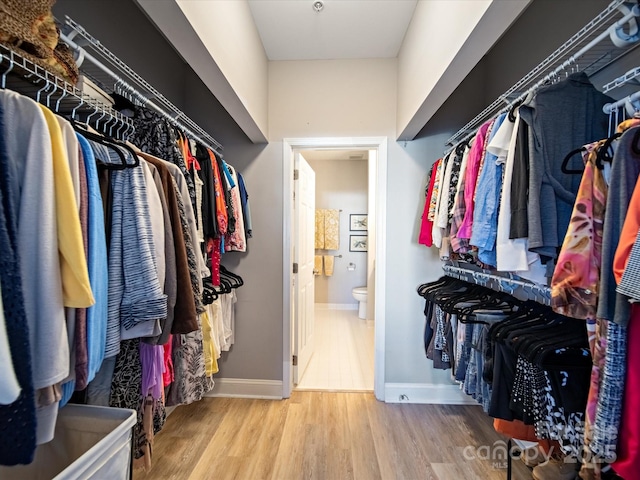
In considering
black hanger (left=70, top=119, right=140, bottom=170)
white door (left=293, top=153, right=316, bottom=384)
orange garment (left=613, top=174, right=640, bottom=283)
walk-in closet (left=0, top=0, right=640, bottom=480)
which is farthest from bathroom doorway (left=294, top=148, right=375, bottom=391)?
orange garment (left=613, top=174, right=640, bottom=283)

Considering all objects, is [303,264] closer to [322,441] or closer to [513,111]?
[322,441]

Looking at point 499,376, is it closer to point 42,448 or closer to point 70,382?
point 70,382

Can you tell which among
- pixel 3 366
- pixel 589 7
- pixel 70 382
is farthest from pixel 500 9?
pixel 70 382

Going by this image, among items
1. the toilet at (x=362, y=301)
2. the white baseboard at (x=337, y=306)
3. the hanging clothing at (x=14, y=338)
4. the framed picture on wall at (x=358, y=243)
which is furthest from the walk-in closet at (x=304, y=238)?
the framed picture on wall at (x=358, y=243)

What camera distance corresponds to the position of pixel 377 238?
2363 mm

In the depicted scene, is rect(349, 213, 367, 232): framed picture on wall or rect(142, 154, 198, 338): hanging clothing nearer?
rect(142, 154, 198, 338): hanging clothing

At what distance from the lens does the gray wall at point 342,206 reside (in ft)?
16.7

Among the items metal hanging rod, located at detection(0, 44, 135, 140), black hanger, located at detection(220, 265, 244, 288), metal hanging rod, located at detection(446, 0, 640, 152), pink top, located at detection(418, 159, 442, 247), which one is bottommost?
black hanger, located at detection(220, 265, 244, 288)

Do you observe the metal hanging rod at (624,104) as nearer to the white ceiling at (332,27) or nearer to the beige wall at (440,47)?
the beige wall at (440,47)

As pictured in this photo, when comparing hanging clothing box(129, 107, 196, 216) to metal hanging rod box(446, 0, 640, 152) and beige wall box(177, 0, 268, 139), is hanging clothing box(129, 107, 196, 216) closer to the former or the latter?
beige wall box(177, 0, 268, 139)

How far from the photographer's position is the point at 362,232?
201 inches

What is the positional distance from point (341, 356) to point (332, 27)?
9.72 feet

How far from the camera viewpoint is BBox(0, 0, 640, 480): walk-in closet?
0.71m

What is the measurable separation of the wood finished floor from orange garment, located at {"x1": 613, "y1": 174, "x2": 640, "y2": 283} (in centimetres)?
147
